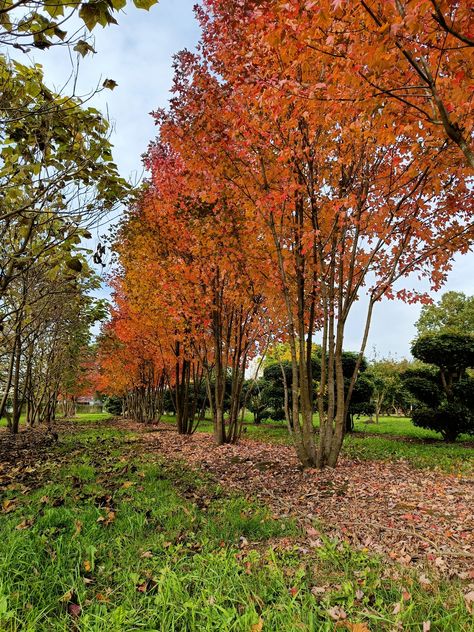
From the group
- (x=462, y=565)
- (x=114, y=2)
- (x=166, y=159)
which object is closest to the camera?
(x=114, y=2)

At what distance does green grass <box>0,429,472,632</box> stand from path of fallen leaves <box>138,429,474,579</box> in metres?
0.38

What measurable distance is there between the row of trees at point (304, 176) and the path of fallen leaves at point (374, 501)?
89cm

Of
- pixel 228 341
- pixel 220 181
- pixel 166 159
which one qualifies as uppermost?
pixel 166 159

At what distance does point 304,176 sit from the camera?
6363 mm

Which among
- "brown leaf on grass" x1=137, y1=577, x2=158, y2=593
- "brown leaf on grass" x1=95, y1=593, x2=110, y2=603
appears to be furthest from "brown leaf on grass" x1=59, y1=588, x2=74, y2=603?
"brown leaf on grass" x1=137, y1=577, x2=158, y2=593

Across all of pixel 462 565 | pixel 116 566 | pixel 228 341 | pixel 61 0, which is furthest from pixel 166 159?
pixel 462 565

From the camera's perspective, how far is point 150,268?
10.5 m

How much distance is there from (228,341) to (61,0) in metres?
8.30

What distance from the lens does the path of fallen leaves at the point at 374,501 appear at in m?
3.27

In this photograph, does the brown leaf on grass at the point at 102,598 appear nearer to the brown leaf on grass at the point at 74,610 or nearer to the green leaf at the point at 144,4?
the brown leaf on grass at the point at 74,610

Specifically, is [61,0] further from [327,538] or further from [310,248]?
[310,248]

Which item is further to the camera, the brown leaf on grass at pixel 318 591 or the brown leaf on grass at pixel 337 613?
the brown leaf on grass at pixel 318 591

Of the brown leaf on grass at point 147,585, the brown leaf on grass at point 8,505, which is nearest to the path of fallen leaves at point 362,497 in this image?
the brown leaf on grass at point 8,505

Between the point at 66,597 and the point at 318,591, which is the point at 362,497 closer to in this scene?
the point at 318,591
